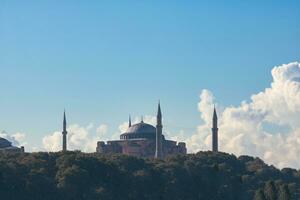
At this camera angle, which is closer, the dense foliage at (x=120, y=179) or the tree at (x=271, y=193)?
the dense foliage at (x=120, y=179)

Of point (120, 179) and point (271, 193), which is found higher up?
point (120, 179)

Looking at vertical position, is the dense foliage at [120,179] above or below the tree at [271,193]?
above

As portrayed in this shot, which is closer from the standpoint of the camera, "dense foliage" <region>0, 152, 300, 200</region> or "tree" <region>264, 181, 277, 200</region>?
"dense foliage" <region>0, 152, 300, 200</region>

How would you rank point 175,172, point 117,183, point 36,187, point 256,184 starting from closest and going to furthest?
point 36,187 < point 117,183 < point 175,172 < point 256,184

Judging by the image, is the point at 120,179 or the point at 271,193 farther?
the point at 120,179

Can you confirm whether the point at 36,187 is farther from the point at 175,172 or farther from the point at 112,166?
the point at 175,172

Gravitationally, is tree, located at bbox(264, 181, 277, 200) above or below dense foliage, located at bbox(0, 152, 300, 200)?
below

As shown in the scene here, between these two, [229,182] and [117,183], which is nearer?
[117,183]

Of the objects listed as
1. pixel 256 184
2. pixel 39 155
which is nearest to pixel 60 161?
pixel 39 155
